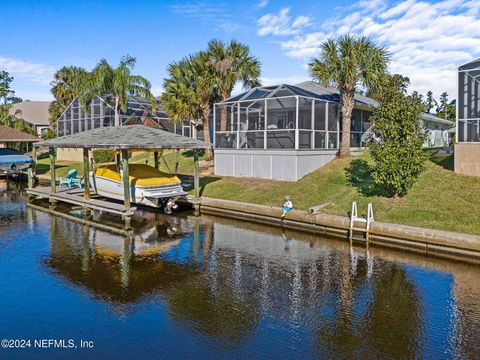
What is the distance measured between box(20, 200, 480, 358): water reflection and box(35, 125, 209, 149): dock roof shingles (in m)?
3.91

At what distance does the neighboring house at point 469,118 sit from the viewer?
57.4 feet

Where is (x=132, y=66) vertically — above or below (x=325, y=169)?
above

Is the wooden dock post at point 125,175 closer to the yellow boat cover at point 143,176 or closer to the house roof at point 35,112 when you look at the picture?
the yellow boat cover at point 143,176

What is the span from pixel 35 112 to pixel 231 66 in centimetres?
5260

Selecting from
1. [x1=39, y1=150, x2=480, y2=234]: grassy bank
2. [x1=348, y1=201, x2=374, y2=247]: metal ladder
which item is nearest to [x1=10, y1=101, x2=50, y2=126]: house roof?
[x1=39, y1=150, x2=480, y2=234]: grassy bank

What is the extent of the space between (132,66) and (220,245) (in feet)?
74.9

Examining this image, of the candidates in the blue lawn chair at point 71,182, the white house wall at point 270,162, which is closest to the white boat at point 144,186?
the blue lawn chair at point 71,182

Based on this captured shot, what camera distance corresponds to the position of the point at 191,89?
28094 mm

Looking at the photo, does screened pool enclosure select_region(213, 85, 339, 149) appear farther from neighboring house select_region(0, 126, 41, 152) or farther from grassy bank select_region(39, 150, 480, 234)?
neighboring house select_region(0, 126, 41, 152)

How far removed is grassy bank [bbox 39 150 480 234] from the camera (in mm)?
14711

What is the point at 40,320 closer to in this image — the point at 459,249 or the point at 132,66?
the point at 459,249

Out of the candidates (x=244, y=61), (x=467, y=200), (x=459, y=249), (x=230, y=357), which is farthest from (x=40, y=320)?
(x=244, y=61)

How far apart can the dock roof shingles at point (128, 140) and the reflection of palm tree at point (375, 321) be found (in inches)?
393

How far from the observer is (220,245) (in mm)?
13938
